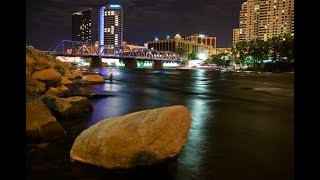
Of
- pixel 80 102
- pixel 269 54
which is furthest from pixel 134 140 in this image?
pixel 269 54

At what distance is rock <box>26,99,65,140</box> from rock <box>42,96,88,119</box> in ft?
Answer: 11.9

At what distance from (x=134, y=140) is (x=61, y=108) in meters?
8.68

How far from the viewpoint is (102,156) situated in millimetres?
9859

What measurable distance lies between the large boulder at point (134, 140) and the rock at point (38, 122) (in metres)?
2.94

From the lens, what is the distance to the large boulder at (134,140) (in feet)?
31.5

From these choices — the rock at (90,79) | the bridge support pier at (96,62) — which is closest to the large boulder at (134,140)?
the rock at (90,79)

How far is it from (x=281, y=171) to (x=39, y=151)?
24.6 feet

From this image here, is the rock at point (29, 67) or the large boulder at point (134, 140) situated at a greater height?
the rock at point (29, 67)

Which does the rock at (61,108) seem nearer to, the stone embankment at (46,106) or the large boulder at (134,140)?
the stone embankment at (46,106)

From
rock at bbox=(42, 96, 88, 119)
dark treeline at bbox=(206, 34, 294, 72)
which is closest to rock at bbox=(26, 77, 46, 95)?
rock at bbox=(42, 96, 88, 119)

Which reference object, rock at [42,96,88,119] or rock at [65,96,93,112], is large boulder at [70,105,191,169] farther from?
rock at [65,96,93,112]

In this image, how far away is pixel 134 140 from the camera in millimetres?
9539
